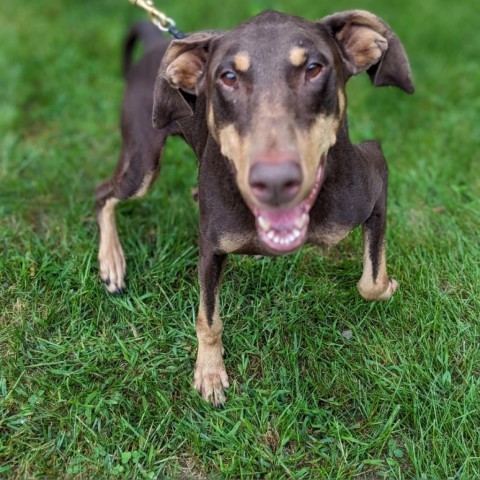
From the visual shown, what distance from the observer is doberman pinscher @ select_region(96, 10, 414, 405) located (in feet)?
8.73

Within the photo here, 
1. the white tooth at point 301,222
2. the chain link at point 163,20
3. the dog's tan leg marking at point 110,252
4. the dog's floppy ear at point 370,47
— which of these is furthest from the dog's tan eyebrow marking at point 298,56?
the dog's tan leg marking at point 110,252

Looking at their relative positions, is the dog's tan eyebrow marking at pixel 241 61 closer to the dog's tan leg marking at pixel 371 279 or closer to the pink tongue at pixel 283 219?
the pink tongue at pixel 283 219

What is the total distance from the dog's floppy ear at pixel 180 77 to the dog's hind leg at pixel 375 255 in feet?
3.57

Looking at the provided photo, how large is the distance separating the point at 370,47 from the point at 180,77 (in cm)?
92

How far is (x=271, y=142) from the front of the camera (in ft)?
8.40

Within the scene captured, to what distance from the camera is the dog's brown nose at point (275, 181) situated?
247cm

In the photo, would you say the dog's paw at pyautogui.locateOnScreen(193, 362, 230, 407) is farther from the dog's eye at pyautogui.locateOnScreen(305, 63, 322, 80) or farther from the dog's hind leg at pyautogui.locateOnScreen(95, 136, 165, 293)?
the dog's eye at pyautogui.locateOnScreen(305, 63, 322, 80)

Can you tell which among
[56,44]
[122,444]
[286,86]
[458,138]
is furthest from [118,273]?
[56,44]

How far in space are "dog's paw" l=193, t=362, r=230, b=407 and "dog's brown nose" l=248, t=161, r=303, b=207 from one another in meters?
1.31

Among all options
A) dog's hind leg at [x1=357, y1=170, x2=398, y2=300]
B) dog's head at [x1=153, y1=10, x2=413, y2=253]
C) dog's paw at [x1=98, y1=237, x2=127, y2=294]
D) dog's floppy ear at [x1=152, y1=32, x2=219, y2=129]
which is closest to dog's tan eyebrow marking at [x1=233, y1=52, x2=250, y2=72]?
dog's head at [x1=153, y1=10, x2=413, y2=253]

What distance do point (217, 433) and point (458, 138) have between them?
122 inches

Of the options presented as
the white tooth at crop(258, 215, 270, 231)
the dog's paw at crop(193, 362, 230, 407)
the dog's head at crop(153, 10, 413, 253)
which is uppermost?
the dog's head at crop(153, 10, 413, 253)

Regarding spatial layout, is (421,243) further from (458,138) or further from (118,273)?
(118,273)

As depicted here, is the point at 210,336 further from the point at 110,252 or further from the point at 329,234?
the point at 110,252
